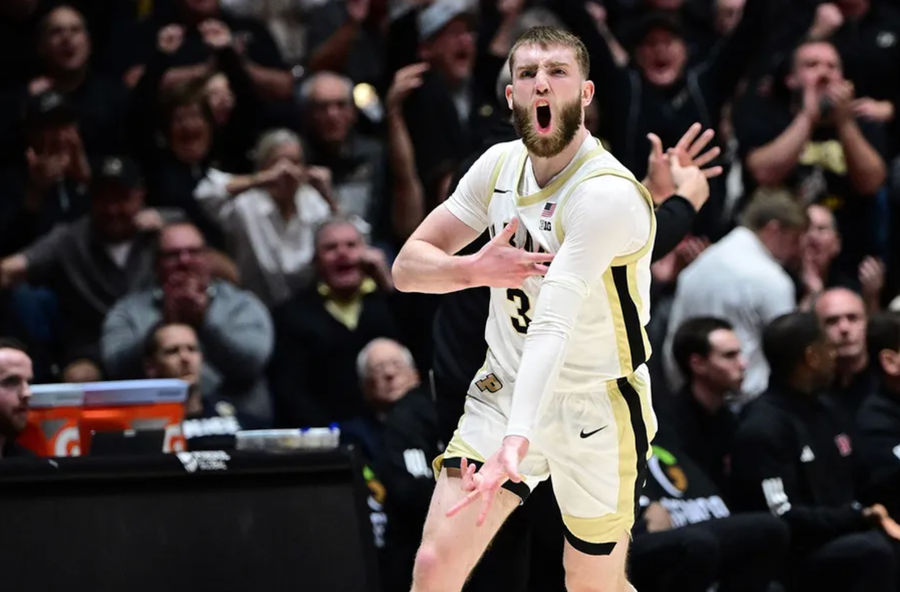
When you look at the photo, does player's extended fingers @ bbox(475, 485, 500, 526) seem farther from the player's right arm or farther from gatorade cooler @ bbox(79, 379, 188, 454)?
gatorade cooler @ bbox(79, 379, 188, 454)

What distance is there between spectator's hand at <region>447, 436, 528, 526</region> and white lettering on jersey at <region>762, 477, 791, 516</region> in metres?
3.32

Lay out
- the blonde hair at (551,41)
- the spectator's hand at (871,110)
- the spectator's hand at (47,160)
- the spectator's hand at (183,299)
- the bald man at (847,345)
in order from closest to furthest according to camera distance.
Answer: the blonde hair at (551,41) → the spectator's hand at (183,299) → the bald man at (847,345) → the spectator's hand at (47,160) → the spectator's hand at (871,110)

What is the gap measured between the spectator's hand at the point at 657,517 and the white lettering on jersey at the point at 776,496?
0.53 m

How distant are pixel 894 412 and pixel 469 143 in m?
2.96

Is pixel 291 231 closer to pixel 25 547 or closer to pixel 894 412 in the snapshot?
pixel 894 412

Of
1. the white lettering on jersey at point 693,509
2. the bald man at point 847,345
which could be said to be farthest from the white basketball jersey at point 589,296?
the bald man at point 847,345

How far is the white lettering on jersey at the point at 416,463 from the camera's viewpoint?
24.2 ft

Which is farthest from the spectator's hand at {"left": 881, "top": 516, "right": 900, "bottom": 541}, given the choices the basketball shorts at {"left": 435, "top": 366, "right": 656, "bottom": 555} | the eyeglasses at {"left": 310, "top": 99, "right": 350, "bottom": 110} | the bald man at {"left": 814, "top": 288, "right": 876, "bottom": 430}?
the eyeglasses at {"left": 310, "top": 99, "right": 350, "bottom": 110}

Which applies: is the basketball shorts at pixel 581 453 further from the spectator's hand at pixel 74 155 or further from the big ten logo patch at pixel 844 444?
the spectator's hand at pixel 74 155

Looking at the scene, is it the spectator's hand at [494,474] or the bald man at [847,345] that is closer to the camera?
the spectator's hand at [494,474]

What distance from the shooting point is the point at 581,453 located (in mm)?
5055

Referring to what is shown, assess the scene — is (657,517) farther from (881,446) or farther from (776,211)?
(776,211)

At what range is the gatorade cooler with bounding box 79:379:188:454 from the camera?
6.58 meters

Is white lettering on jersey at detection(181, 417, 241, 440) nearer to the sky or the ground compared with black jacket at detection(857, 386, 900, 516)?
nearer to the sky
